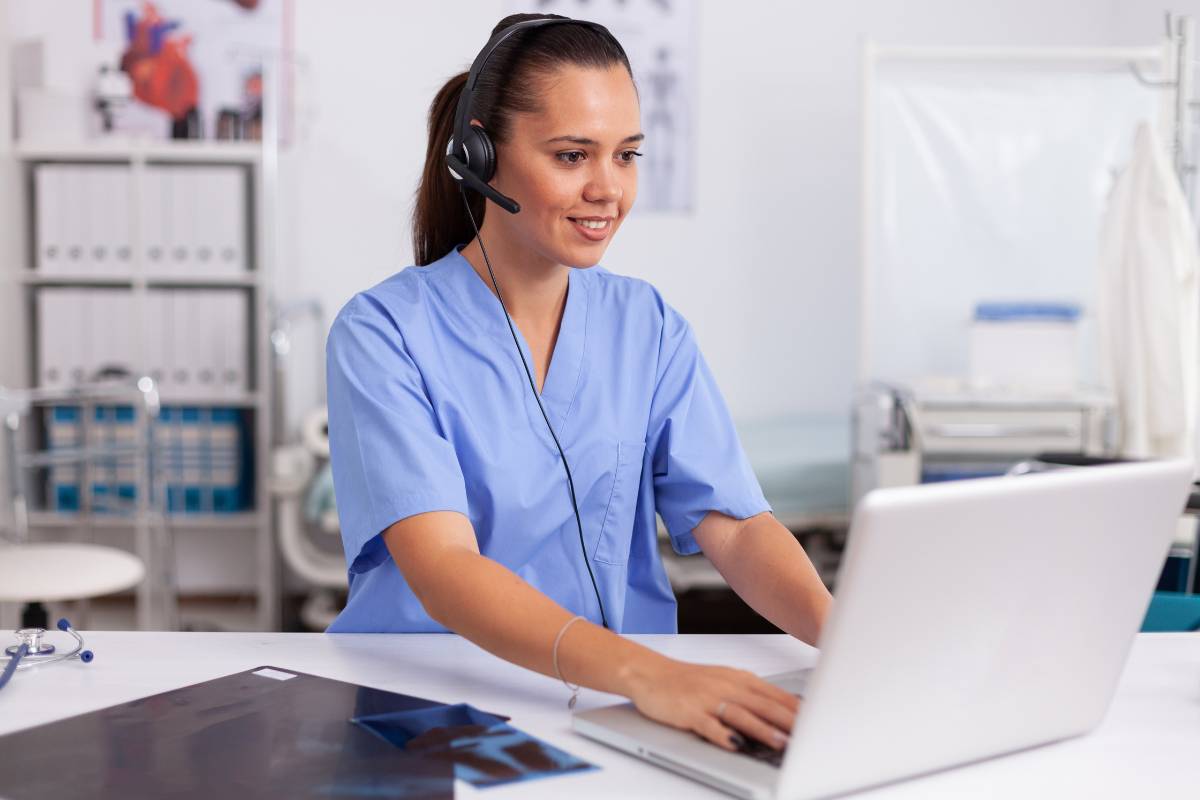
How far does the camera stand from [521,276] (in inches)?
51.1

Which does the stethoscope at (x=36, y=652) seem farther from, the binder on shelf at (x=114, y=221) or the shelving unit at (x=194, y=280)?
the binder on shelf at (x=114, y=221)

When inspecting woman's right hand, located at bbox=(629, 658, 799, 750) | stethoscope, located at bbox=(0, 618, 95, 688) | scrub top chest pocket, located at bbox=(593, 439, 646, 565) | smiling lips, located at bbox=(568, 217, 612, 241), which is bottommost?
stethoscope, located at bbox=(0, 618, 95, 688)

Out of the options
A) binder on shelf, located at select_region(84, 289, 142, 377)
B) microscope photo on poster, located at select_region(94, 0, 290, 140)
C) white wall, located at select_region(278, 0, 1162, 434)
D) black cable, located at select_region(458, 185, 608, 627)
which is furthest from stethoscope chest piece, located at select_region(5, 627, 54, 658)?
microscope photo on poster, located at select_region(94, 0, 290, 140)

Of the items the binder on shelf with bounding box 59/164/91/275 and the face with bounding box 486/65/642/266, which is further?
the binder on shelf with bounding box 59/164/91/275

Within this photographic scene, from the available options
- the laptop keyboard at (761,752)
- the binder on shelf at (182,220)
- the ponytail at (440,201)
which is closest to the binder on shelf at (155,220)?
the binder on shelf at (182,220)

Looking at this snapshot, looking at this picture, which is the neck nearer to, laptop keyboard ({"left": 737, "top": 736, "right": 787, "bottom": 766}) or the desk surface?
the desk surface

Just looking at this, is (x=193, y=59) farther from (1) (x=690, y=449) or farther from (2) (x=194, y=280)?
(1) (x=690, y=449)

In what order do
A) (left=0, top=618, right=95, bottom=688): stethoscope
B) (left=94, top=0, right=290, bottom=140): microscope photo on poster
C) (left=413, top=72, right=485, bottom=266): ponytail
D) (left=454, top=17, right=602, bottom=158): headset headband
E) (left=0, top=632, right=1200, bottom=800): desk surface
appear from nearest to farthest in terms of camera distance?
(left=0, top=632, right=1200, bottom=800): desk surface → (left=0, top=618, right=95, bottom=688): stethoscope → (left=454, top=17, right=602, bottom=158): headset headband → (left=413, top=72, right=485, bottom=266): ponytail → (left=94, top=0, right=290, bottom=140): microscope photo on poster

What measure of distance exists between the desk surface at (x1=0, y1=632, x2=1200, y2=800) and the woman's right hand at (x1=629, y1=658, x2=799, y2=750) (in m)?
0.04

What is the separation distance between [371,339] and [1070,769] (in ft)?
2.29

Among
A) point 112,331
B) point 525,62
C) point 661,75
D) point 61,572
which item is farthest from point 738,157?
point 525,62

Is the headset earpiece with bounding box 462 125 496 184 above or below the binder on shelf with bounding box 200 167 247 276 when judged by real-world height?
below

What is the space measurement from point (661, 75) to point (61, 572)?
7.21ft

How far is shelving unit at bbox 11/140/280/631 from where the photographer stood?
3.26m
